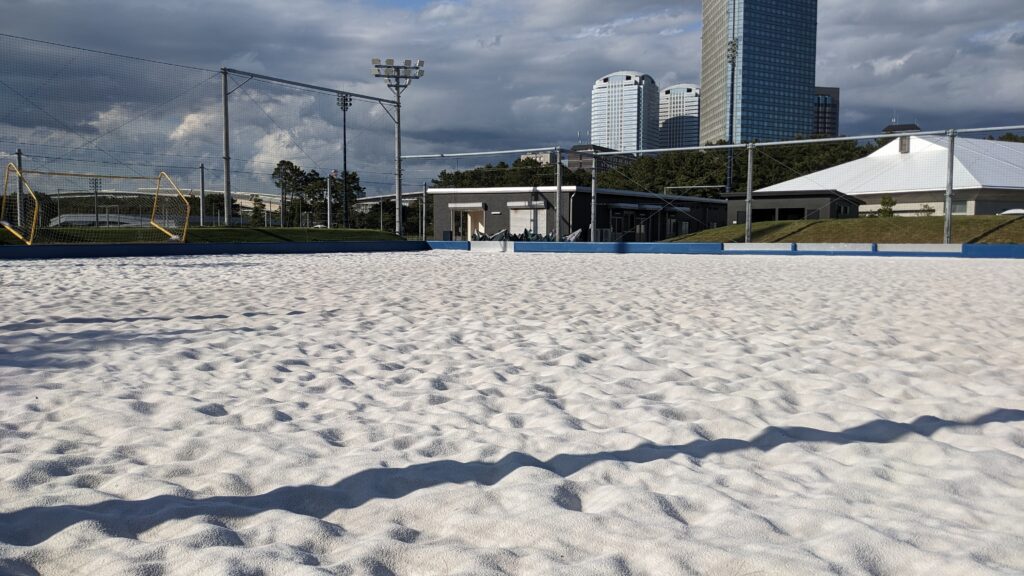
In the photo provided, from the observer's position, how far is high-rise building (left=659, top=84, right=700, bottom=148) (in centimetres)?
12912

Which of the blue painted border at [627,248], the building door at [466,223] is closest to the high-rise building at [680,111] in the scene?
the building door at [466,223]

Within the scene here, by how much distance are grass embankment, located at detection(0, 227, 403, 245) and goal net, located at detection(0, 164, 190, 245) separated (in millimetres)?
22

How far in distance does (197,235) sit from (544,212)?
1499 cm

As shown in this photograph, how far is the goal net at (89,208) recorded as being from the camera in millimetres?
15844

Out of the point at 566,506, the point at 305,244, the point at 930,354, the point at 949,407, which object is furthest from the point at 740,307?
the point at 305,244

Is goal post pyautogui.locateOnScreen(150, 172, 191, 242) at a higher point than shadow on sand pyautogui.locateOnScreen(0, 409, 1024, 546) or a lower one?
higher

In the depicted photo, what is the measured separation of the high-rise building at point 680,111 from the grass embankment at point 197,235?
371 feet

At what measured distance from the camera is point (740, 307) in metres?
7.23

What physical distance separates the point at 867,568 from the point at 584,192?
94.2 feet

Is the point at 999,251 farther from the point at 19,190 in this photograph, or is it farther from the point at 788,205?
the point at 19,190

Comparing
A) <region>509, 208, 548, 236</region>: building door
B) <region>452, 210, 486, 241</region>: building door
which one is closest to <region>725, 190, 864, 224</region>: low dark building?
<region>509, 208, 548, 236</region>: building door

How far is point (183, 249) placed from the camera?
58.0 ft

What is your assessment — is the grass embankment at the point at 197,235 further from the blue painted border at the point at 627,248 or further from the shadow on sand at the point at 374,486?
the shadow on sand at the point at 374,486

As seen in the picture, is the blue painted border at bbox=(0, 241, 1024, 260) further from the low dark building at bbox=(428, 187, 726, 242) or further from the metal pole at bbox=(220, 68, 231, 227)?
the low dark building at bbox=(428, 187, 726, 242)
